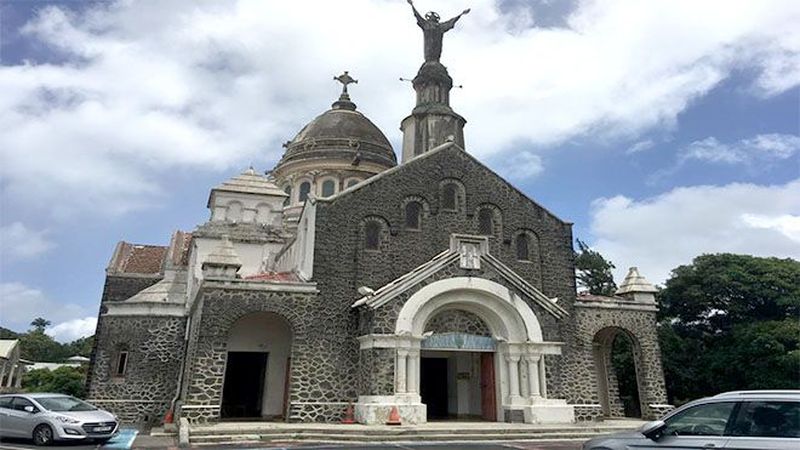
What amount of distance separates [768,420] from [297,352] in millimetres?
13555

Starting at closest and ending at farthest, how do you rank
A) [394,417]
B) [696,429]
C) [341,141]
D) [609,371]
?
[696,429] < [394,417] < [609,371] < [341,141]

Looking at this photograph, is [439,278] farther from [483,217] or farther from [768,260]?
[768,260]

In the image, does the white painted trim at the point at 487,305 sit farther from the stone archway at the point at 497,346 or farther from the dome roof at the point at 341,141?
the dome roof at the point at 341,141

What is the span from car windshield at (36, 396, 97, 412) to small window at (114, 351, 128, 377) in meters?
8.02

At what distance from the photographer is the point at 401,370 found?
17.6m

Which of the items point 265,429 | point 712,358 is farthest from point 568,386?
point 712,358

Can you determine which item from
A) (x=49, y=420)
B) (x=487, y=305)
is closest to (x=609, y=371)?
(x=487, y=305)

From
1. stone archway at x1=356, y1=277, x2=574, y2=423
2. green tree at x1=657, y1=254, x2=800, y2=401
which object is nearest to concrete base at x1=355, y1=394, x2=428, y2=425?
stone archway at x1=356, y1=277, x2=574, y2=423

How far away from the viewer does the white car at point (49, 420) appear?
1296 cm

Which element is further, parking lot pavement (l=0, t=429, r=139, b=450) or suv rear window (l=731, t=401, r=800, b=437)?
parking lot pavement (l=0, t=429, r=139, b=450)

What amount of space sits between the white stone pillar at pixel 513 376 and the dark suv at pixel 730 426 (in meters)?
11.1

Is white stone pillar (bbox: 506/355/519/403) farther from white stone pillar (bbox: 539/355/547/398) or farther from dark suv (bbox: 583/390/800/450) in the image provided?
dark suv (bbox: 583/390/800/450)

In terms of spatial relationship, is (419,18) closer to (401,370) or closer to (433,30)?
(433,30)

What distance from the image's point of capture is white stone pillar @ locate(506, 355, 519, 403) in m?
18.7
